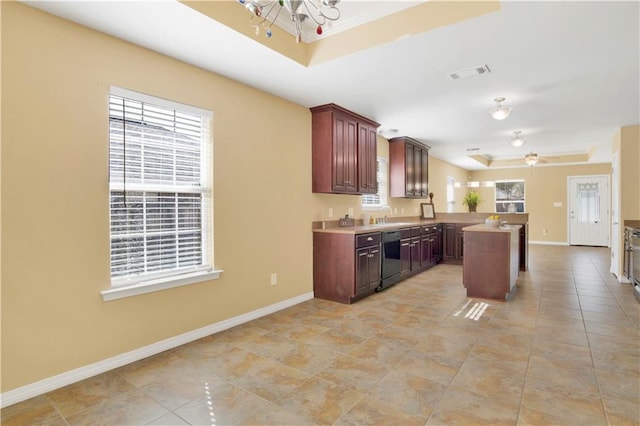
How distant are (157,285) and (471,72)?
136 inches

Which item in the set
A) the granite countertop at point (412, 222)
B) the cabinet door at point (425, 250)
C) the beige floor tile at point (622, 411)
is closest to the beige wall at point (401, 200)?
the granite countertop at point (412, 222)

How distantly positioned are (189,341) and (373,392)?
1753mm

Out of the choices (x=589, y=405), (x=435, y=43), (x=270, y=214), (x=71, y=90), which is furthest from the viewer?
(x=270, y=214)

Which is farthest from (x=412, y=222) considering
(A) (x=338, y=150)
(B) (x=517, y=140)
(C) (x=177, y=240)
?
(C) (x=177, y=240)

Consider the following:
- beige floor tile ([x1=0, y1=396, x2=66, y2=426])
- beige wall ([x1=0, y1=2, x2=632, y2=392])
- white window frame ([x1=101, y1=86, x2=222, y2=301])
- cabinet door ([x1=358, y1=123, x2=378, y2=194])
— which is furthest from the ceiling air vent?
beige floor tile ([x1=0, y1=396, x2=66, y2=426])

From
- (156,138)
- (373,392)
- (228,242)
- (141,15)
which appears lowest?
(373,392)

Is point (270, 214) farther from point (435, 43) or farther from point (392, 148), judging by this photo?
point (392, 148)

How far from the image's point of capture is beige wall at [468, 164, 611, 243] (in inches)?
400

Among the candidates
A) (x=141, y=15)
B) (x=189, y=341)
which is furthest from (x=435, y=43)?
(x=189, y=341)

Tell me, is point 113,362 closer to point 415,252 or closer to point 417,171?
point 415,252

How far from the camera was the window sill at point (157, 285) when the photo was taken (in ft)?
8.44

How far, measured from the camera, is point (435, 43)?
9.03 feet

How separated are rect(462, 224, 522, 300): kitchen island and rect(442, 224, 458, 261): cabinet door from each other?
241 cm

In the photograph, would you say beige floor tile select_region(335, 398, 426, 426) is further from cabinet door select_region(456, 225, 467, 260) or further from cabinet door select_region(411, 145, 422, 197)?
cabinet door select_region(456, 225, 467, 260)
